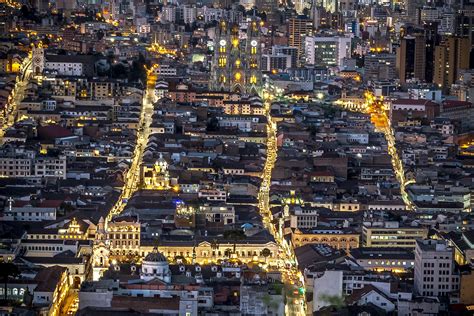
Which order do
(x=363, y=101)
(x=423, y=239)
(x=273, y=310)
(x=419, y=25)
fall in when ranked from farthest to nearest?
(x=419, y=25), (x=363, y=101), (x=423, y=239), (x=273, y=310)

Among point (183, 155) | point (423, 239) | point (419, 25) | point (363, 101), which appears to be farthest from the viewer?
point (419, 25)

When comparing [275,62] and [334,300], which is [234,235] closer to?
[334,300]

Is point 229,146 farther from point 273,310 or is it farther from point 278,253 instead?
point 273,310

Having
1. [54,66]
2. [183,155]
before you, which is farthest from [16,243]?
[54,66]

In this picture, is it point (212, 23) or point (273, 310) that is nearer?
point (273, 310)

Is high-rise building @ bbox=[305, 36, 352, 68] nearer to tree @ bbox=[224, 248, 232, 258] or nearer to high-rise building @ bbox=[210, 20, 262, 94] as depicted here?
high-rise building @ bbox=[210, 20, 262, 94]

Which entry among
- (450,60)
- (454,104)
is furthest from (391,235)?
(450,60)
